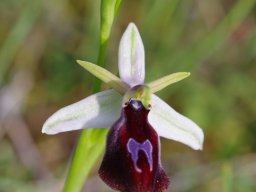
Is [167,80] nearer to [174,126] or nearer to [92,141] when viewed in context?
[174,126]

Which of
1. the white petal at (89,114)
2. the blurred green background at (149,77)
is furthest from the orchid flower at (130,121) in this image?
the blurred green background at (149,77)

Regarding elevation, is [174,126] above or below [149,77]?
below

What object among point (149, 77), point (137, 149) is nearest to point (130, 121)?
point (137, 149)

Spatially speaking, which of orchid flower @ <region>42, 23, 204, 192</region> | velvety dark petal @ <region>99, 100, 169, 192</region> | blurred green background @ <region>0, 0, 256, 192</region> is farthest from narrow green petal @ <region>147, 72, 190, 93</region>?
blurred green background @ <region>0, 0, 256, 192</region>

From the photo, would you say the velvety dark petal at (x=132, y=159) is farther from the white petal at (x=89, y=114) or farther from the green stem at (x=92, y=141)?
the green stem at (x=92, y=141)

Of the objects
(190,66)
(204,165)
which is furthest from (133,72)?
(204,165)

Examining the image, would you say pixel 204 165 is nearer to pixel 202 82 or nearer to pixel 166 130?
pixel 202 82

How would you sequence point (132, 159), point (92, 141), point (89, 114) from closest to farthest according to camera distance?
point (132, 159) < point (89, 114) < point (92, 141)
